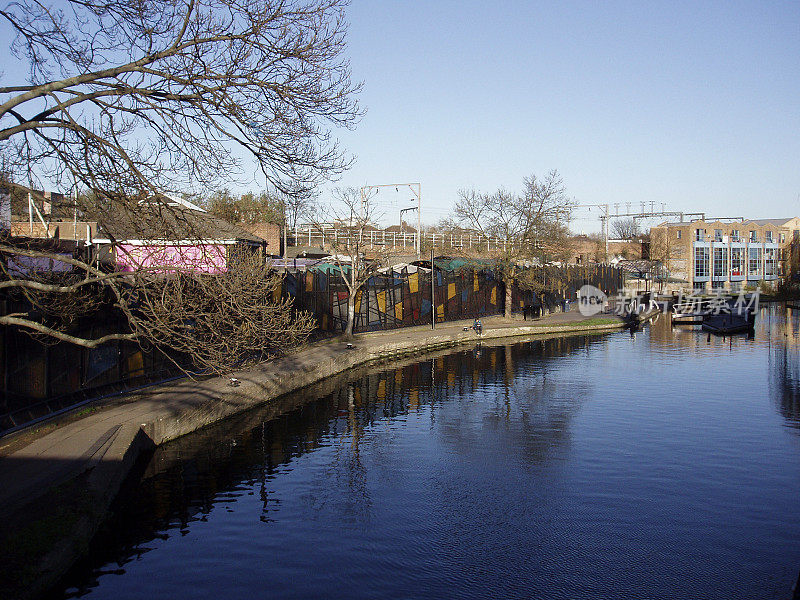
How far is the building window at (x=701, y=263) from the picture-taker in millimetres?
95062

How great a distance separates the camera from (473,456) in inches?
576

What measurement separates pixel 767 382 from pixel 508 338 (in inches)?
653

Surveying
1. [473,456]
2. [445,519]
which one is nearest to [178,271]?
[445,519]

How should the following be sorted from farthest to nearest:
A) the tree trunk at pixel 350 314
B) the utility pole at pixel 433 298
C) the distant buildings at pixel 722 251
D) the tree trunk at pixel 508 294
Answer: the distant buildings at pixel 722 251 < the tree trunk at pixel 508 294 < the utility pole at pixel 433 298 < the tree trunk at pixel 350 314

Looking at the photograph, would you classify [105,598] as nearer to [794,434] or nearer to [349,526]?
[349,526]

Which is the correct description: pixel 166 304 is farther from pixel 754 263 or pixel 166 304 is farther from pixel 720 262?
pixel 754 263

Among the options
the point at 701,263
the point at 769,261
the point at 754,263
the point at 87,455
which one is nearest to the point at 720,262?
the point at 701,263

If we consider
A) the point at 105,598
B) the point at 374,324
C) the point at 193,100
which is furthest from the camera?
the point at 374,324

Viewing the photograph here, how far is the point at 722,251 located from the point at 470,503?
96124mm

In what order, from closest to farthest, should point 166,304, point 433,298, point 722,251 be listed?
point 166,304, point 433,298, point 722,251

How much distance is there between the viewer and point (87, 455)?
11.6m

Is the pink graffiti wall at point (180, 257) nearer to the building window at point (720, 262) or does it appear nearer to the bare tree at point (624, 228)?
the building window at point (720, 262)

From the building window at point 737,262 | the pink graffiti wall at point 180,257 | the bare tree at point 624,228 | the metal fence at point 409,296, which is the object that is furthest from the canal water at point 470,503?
the bare tree at point 624,228

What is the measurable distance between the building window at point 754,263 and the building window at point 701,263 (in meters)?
10.2
